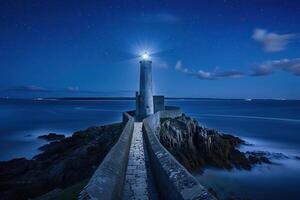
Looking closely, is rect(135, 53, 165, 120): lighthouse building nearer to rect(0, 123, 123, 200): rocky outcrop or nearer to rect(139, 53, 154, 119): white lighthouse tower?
rect(139, 53, 154, 119): white lighthouse tower

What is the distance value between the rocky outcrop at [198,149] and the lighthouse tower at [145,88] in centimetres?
228

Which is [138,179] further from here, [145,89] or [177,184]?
[145,89]

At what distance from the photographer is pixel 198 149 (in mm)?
21031

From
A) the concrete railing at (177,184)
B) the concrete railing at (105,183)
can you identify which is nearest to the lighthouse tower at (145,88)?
the concrete railing at (105,183)

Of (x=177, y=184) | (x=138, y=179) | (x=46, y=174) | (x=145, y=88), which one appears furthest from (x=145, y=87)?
(x=177, y=184)

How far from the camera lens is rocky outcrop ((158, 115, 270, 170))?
1878cm

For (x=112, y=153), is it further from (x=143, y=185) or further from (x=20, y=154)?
(x=20, y=154)

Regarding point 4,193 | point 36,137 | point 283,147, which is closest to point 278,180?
point 283,147

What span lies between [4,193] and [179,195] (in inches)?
492

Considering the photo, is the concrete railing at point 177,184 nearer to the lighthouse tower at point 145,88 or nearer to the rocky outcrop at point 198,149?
the rocky outcrop at point 198,149

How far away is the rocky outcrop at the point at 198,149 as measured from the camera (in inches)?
739

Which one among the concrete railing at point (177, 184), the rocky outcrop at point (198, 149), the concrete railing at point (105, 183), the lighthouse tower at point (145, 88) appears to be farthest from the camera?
the lighthouse tower at point (145, 88)

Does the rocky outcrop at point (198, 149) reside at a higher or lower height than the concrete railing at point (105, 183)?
lower

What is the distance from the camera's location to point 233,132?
3734 cm
